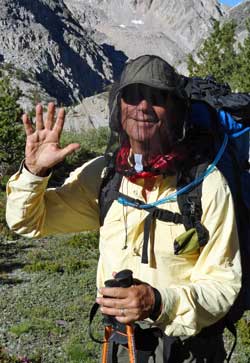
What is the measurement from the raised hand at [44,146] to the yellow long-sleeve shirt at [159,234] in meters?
0.05

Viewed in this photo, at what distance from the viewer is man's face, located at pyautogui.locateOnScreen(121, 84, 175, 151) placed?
241 cm

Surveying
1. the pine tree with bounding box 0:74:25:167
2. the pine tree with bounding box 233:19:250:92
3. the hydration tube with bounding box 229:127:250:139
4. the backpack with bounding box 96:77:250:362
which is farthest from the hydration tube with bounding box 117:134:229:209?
the pine tree with bounding box 233:19:250:92

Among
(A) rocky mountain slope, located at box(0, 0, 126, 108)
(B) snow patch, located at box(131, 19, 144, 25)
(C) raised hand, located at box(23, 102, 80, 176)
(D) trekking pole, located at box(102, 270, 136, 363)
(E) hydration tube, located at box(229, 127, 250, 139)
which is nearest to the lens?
(D) trekking pole, located at box(102, 270, 136, 363)

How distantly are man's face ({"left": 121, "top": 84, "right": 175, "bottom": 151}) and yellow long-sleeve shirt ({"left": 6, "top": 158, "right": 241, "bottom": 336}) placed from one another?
175mm

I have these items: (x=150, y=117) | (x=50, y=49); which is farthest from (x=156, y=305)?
(x=50, y=49)

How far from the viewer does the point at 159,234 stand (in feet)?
8.10

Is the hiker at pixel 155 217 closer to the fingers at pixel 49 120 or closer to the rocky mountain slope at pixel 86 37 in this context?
the fingers at pixel 49 120

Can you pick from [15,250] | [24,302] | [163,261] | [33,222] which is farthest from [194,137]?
[15,250]

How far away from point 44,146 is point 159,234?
1.95 feet

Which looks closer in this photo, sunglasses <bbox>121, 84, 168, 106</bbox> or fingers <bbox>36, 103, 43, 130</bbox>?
sunglasses <bbox>121, 84, 168, 106</bbox>

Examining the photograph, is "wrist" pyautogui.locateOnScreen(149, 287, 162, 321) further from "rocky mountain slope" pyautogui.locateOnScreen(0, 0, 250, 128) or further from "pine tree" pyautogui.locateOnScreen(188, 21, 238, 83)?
"rocky mountain slope" pyautogui.locateOnScreen(0, 0, 250, 128)

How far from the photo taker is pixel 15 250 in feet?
40.9

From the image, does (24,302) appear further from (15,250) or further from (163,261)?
(163,261)

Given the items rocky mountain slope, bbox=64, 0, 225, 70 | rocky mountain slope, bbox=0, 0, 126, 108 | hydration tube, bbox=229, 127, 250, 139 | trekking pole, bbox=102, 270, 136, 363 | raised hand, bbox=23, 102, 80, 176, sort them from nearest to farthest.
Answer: trekking pole, bbox=102, 270, 136, 363 < raised hand, bbox=23, 102, 80, 176 < hydration tube, bbox=229, 127, 250, 139 < rocky mountain slope, bbox=0, 0, 126, 108 < rocky mountain slope, bbox=64, 0, 225, 70
